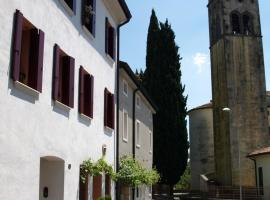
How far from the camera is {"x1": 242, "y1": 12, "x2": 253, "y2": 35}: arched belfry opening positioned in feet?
166

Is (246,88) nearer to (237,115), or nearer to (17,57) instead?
(237,115)

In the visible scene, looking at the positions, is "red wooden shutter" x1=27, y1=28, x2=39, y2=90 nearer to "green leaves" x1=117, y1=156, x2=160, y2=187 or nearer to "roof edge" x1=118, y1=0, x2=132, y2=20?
"roof edge" x1=118, y1=0, x2=132, y2=20

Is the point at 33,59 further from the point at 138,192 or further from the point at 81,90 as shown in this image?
the point at 138,192

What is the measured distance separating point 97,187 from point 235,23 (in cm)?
3998

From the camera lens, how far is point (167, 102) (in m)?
46.0

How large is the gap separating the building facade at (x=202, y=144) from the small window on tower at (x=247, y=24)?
13.8m

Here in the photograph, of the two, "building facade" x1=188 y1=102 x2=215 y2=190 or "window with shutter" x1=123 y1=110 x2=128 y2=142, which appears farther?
"building facade" x1=188 y1=102 x2=215 y2=190

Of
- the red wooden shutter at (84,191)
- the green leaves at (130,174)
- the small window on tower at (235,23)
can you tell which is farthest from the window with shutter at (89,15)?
the small window on tower at (235,23)

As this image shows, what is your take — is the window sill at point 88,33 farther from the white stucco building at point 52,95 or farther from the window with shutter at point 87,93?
the window with shutter at point 87,93

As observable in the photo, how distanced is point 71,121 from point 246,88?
1519 inches

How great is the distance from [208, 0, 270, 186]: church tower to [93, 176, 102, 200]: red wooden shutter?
32.0m

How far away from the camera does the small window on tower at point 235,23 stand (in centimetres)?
5072

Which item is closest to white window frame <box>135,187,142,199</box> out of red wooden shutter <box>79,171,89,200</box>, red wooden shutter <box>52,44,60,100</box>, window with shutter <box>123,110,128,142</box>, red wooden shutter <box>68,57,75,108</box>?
window with shutter <box>123,110,128,142</box>

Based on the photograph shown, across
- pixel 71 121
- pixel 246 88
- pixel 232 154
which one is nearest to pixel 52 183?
pixel 71 121
